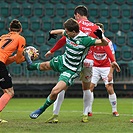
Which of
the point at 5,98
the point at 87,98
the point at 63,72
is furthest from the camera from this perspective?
the point at 87,98

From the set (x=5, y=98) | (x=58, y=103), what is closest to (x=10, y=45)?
(x=5, y=98)

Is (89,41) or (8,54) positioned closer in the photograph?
(89,41)

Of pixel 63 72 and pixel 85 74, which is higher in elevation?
pixel 63 72

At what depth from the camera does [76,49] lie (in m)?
9.41

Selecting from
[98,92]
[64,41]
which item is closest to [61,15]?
[98,92]

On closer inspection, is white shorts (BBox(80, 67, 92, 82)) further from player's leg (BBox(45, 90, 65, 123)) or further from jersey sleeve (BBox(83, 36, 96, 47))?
jersey sleeve (BBox(83, 36, 96, 47))

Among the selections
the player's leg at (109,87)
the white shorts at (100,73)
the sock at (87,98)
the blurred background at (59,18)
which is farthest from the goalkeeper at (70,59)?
the blurred background at (59,18)

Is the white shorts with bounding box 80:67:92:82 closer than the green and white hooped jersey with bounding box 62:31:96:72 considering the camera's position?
No

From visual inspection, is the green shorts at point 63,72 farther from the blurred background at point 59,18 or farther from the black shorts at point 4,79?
the blurred background at point 59,18

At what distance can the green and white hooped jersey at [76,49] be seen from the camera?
9.37 metres

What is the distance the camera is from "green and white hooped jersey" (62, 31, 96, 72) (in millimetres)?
9367

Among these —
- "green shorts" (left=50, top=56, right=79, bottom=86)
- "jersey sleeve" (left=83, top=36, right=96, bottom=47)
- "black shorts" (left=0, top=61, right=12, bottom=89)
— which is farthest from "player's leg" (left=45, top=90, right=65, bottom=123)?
"jersey sleeve" (left=83, top=36, right=96, bottom=47)

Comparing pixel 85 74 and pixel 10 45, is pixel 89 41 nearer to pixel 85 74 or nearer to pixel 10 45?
pixel 85 74

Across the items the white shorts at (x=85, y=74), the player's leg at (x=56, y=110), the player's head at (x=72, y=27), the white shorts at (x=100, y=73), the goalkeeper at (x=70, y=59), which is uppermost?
the player's head at (x=72, y=27)
